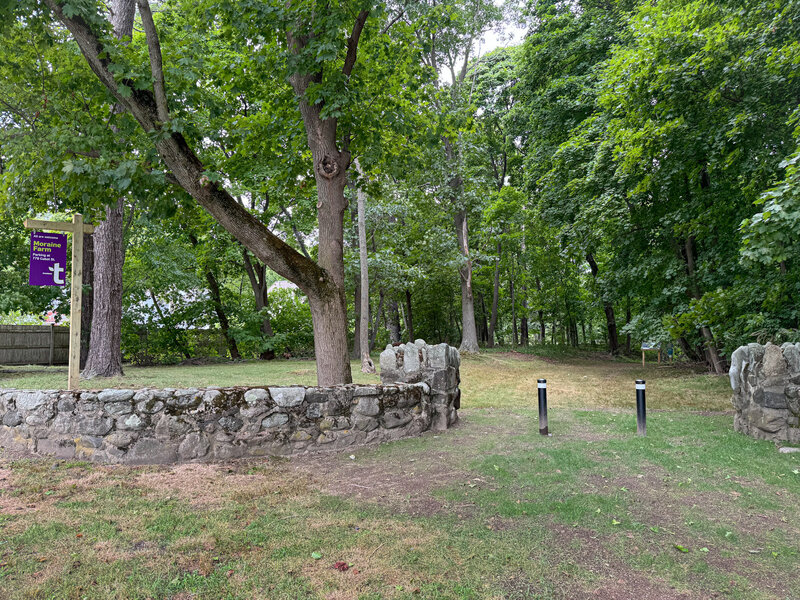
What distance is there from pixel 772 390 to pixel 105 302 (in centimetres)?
1235

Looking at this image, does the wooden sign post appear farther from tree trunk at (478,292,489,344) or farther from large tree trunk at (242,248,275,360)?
tree trunk at (478,292,489,344)

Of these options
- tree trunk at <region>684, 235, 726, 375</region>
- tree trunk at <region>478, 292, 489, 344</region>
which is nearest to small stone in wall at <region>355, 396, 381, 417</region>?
tree trunk at <region>684, 235, 726, 375</region>

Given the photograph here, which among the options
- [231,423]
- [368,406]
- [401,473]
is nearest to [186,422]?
[231,423]

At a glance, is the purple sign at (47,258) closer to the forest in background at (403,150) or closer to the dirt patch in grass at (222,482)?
the forest in background at (403,150)

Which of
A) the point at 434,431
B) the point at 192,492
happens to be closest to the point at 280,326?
the point at 434,431

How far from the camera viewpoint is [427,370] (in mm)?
6605

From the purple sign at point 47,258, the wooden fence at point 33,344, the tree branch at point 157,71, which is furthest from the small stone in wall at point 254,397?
the wooden fence at point 33,344

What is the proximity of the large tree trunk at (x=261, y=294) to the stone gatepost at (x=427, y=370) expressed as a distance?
42.2 feet

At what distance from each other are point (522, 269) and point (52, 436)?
Result: 912 inches

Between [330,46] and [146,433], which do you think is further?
[330,46]

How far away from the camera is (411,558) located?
10.2ft

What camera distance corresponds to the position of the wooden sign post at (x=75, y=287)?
656 cm

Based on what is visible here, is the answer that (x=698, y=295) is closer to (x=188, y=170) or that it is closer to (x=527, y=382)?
(x=527, y=382)

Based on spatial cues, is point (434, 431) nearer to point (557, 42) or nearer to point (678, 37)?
point (678, 37)
